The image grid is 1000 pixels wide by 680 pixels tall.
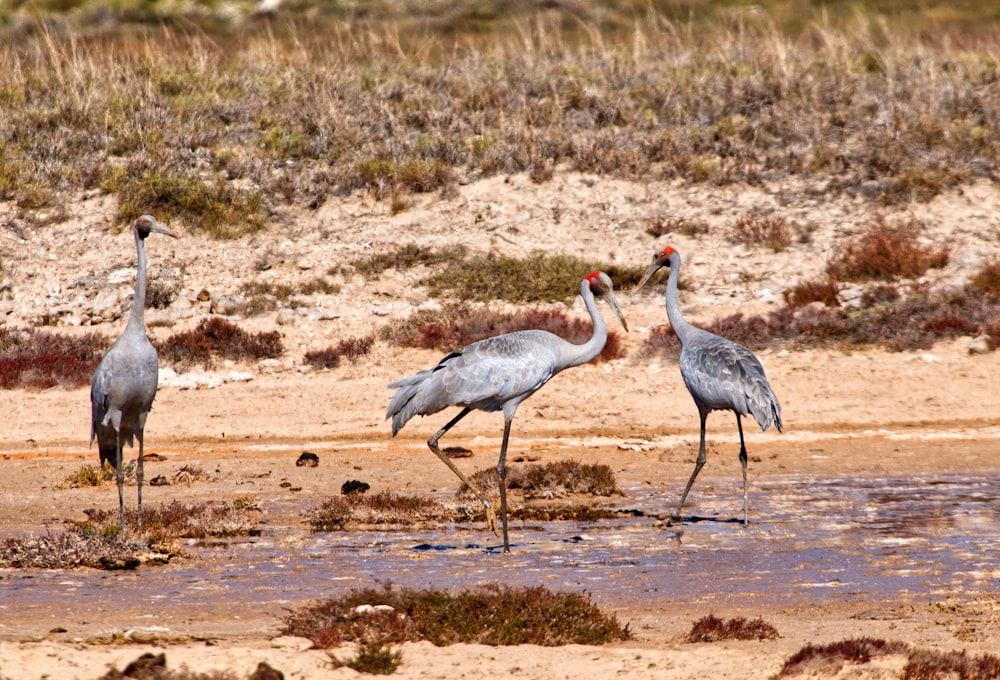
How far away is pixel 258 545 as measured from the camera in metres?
10.8

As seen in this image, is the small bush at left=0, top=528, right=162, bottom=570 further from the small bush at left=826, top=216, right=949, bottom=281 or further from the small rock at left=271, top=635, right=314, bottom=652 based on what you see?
the small bush at left=826, top=216, right=949, bottom=281

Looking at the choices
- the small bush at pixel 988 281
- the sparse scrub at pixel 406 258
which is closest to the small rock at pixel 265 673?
the sparse scrub at pixel 406 258

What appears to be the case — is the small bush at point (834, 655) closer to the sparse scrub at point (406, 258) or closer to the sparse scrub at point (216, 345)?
the sparse scrub at point (216, 345)

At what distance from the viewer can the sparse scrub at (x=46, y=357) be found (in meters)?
17.1

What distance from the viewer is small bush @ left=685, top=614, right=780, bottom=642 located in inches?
299

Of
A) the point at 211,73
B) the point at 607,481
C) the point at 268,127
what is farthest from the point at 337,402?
the point at 211,73

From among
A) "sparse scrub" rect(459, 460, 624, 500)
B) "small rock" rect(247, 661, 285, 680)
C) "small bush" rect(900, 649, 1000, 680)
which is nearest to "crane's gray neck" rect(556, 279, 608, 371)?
"sparse scrub" rect(459, 460, 624, 500)

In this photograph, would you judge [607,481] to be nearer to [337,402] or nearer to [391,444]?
[391,444]

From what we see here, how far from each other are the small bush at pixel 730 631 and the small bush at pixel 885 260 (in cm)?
Result: 1269

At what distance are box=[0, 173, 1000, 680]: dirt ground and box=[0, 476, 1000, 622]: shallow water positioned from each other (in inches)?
9.3

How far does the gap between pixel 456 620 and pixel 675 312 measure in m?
6.50

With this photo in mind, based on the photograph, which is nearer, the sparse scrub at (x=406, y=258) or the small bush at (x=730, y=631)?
the small bush at (x=730, y=631)

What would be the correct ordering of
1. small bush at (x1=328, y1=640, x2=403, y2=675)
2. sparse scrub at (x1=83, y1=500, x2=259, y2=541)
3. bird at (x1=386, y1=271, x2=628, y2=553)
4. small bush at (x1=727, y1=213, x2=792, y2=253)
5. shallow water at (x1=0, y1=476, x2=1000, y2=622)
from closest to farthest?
1. small bush at (x1=328, y1=640, x2=403, y2=675)
2. shallow water at (x1=0, y1=476, x2=1000, y2=622)
3. sparse scrub at (x1=83, y1=500, x2=259, y2=541)
4. bird at (x1=386, y1=271, x2=628, y2=553)
5. small bush at (x1=727, y1=213, x2=792, y2=253)

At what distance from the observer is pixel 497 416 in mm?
16531
